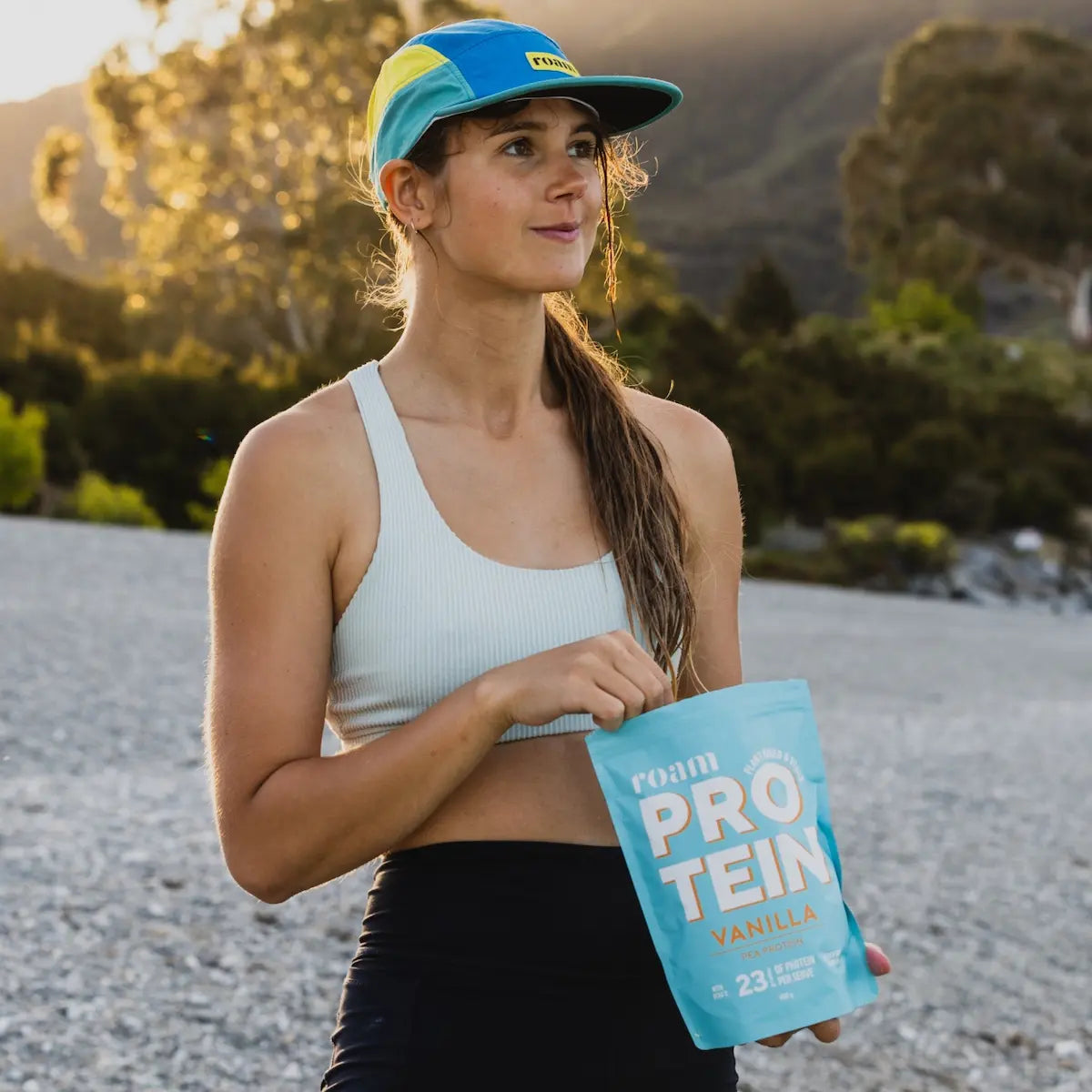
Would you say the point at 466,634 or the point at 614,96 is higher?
the point at 614,96

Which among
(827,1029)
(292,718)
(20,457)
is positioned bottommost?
(20,457)

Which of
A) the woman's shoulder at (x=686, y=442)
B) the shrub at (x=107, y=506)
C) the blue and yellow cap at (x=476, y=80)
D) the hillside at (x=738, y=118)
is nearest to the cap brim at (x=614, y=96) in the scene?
the blue and yellow cap at (x=476, y=80)

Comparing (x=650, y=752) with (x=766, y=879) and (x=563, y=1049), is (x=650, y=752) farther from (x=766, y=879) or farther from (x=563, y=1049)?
(x=563, y=1049)

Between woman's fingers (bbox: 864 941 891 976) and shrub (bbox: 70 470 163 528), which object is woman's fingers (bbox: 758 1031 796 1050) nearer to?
woman's fingers (bbox: 864 941 891 976)

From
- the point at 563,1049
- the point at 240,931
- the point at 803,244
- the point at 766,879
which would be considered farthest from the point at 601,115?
the point at 803,244

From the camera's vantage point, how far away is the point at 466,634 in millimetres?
1511

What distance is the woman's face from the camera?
1.56 m

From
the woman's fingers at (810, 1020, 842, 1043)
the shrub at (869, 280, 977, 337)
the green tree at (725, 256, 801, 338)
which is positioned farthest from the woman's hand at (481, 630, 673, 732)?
the shrub at (869, 280, 977, 337)

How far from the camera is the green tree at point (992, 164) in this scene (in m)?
38.1

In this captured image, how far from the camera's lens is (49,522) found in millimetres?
14164

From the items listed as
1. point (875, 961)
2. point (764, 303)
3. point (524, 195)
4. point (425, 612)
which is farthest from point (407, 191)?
point (764, 303)

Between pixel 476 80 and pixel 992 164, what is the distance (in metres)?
40.4

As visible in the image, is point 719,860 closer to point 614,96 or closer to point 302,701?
point 302,701

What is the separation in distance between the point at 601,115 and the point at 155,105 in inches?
1189
